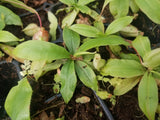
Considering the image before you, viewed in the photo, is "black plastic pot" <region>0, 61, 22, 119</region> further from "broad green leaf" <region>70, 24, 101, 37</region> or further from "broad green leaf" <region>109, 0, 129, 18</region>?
"broad green leaf" <region>109, 0, 129, 18</region>

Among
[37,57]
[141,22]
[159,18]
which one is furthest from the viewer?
[141,22]

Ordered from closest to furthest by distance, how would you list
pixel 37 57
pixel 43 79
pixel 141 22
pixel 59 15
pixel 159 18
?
pixel 37 57, pixel 159 18, pixel 43 79, pixel 141 22, pixel 59 15

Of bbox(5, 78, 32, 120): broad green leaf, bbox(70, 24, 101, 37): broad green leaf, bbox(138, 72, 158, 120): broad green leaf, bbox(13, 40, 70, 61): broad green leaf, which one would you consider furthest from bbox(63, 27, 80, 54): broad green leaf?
bbox(138, 72, 158, 120): broad green leaf

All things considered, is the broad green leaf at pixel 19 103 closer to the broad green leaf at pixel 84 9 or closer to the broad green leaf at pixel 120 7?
the broad green leaf at pixel 84 9

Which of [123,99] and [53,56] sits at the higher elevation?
[53,56]

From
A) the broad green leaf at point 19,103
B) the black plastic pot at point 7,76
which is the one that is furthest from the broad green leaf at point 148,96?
the black plastic pot at point 7,76

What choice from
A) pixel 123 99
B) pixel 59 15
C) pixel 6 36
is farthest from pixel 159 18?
pixel 6 36

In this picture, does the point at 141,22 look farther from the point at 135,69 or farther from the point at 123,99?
the point at 123,99

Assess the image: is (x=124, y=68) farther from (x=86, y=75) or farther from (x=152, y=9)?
(x=152, y=9)
